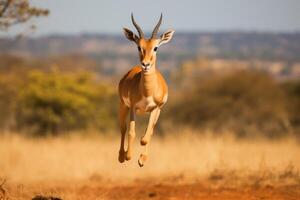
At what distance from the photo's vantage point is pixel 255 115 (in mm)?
40312

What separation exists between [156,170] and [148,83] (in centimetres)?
1099

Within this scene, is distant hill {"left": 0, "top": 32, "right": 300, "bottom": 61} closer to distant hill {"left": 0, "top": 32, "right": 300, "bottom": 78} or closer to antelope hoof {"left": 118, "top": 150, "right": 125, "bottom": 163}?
distant hill {"left": 0, "top": 32, "right": 300, "bottom": 78}

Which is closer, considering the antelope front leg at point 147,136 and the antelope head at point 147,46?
the antelope head at point 147,46

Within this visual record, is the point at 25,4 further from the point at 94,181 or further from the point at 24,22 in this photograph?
the point at 94,181

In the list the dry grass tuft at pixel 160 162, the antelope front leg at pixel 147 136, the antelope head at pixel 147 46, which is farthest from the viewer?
the dry grass tuft at pixel 160 162

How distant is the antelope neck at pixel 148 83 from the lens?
35.3 ft

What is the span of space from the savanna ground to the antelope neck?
2.52 metres

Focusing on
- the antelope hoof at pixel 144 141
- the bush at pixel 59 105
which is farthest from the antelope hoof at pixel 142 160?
the bush at pixel 59 105

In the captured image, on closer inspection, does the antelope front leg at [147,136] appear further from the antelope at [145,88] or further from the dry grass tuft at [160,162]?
the dry grass tuft at [160,162]

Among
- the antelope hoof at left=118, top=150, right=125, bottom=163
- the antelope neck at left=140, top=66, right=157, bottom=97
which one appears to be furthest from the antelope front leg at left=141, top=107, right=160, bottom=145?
the antelope hoof at left=118, top=150, right=125, bottom=163

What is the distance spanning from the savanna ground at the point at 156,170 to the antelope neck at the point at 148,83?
2.52 m

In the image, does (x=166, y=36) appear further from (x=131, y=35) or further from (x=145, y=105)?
(x=145, y=105)

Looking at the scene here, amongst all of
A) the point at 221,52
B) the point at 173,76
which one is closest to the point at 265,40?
the point at 221,52

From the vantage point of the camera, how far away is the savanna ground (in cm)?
1448
